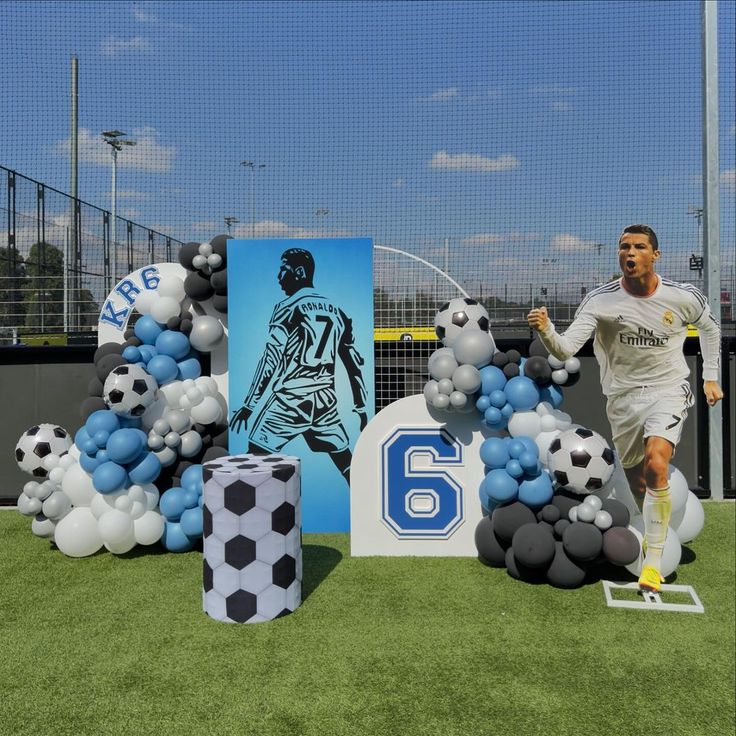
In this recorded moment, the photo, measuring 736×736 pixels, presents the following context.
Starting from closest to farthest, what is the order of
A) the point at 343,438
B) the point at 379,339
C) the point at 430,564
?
the point at 430,564, the point at 343,438, the point at 379,339

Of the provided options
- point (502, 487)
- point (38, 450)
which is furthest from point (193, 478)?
point (502, 487)

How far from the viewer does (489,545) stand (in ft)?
14.1

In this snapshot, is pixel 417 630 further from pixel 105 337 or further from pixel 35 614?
pixel 105 337

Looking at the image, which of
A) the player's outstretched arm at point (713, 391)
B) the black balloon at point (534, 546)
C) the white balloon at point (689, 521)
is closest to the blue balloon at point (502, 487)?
the black balloon at point (534, 546)

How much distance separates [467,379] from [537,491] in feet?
2.96

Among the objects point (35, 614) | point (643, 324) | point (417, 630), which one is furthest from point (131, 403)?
point (643, 324)

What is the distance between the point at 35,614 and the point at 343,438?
2.60 m

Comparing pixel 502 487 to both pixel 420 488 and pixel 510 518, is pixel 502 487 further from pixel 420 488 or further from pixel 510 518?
pixel 420 488

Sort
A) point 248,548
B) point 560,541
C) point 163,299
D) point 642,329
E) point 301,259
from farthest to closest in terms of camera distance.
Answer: point 301,259 < point 163,299 < point 560,541 < point 642,329 < point 248,548

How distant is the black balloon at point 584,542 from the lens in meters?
3.82

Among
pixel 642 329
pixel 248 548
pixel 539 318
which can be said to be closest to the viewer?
pixel 539 318

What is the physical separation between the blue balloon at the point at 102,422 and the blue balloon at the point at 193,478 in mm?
640

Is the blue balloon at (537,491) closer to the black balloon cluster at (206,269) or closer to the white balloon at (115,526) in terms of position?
the white balloon at (115,526)

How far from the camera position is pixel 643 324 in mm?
3641
